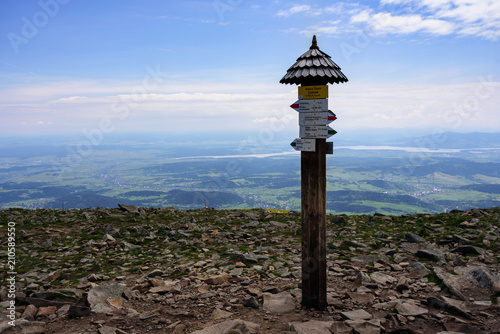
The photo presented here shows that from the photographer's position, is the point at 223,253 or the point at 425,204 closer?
the point at 223,253

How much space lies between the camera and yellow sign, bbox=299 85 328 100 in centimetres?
639

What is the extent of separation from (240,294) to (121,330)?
115 inches

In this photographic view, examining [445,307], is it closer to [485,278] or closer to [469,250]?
[485,278]

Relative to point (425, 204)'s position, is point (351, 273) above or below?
above

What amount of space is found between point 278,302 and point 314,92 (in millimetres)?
5081

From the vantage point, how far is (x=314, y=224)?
648 cm

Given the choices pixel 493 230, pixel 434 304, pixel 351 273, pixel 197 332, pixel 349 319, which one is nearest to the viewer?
pixel 197 332

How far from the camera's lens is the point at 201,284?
833cm

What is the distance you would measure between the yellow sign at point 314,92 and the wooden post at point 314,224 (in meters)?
1.01

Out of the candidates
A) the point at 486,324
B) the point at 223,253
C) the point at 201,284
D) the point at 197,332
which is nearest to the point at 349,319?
the point at 486,324

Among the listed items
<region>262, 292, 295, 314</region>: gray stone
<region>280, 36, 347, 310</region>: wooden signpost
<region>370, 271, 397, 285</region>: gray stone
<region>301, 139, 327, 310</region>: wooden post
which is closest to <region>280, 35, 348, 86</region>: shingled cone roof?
<region>280, 36, 347, 310</region>: wooden signpost

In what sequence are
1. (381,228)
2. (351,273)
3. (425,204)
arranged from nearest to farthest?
(351,273) → (381,228) → (425,204)

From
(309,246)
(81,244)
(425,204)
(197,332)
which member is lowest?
(425,204)

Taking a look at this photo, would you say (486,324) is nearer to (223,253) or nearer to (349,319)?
(349,319)
